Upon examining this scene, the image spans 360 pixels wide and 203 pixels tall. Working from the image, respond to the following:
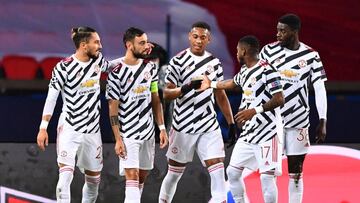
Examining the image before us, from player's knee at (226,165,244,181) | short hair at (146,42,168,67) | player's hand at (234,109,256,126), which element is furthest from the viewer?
short hair at (146,42,168,67)

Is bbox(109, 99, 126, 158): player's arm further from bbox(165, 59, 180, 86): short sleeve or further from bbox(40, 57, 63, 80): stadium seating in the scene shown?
bbox(40, 57, 63, 80): stadium seating

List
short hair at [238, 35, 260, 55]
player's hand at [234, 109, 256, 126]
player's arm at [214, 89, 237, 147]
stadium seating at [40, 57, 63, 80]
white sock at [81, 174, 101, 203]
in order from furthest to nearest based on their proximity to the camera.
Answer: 1. stadium seating at [40, 57, 63, 80]
2. player's arm at [214, 89, 237, 147]
3. white sock at [81, 174, 101, 203]
4. short hair at [238, 35, 260, 55]
5. player's hand at [234, 109, 256, 126]

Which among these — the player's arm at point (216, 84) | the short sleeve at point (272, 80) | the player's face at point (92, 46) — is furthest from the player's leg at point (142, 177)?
the short sleeve at point (272, 80)

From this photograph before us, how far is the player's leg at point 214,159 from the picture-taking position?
10672 millimetres

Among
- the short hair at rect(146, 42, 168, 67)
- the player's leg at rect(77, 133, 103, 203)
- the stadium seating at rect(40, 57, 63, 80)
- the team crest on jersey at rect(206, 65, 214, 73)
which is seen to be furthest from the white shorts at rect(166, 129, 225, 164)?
the stadium seating at rect(40, 57, 63, 80)

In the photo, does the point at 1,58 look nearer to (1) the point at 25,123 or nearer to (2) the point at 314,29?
(1) the point at 25,123

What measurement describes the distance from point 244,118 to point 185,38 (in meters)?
3.08

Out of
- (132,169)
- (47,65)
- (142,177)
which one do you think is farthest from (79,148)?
(47,65)

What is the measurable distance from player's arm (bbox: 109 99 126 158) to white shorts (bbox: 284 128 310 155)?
1.43 m

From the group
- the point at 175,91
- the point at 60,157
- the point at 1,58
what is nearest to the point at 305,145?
the point at 175,91

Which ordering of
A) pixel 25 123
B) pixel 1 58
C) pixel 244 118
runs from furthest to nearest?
1. pixel 1 58
2. pixel 25 123
3. pixel 244 118

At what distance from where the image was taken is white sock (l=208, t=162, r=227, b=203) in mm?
10664

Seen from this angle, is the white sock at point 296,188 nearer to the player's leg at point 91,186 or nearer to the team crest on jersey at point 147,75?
the team crest on jersey at point 147,75

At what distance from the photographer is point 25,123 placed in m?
11.7
